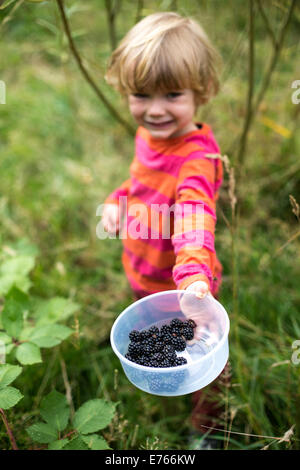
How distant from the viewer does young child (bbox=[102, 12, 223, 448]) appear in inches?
49.1

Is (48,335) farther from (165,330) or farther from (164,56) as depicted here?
(164,56)

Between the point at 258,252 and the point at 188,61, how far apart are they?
1.13 meters

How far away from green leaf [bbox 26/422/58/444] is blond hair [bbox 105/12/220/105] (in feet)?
3.51

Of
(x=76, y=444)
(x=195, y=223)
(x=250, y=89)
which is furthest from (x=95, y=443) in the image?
(x=250, y=89)

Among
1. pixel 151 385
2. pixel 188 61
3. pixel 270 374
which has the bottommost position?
pixel 270 374

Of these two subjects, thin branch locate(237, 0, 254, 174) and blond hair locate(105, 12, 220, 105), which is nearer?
blond hair locate(105, 12, 220, 105)

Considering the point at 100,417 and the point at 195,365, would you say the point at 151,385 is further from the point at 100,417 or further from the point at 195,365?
the point at 100,417

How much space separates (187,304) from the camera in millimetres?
1184

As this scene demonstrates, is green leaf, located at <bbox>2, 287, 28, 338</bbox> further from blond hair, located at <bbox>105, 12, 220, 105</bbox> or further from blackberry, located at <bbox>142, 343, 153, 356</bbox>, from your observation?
blond hair, located at <bbox>105, 12, 220, 105</bbox>

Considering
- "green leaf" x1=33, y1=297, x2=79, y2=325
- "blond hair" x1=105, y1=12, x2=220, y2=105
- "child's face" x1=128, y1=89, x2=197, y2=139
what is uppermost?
"blond hair" x1=105, y1=12, x2=220, y2=105

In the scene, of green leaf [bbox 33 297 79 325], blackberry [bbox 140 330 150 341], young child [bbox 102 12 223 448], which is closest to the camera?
blackberry [bbox 140 330 150 341]

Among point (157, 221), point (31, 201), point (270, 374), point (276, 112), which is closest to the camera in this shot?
point (157, 221)

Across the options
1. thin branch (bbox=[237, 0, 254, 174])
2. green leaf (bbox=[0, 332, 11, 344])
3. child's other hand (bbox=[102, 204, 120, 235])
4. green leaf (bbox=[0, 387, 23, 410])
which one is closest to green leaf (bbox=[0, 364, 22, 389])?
green leaf (bbox=[0, 387, 23, 410])

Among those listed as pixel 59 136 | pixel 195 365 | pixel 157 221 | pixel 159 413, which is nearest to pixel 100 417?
pixel 195 365
